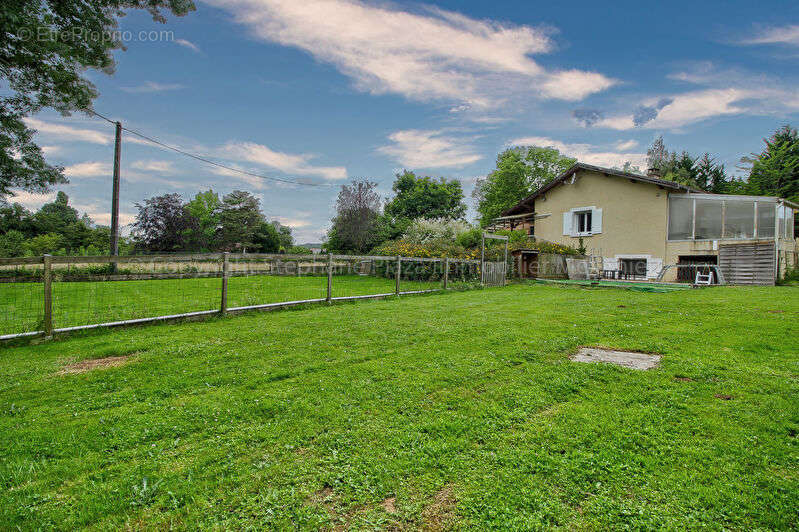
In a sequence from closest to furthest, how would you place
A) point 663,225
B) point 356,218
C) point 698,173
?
point 663,225 < point 356,218 < point 698,173

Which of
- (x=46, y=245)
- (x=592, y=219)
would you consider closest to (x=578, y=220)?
(x=592, y=219)

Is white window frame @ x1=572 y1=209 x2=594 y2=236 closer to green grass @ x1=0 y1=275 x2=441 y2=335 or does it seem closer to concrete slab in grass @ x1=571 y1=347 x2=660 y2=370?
green grass @ x1=0 y1=275 x2=441 y2=335

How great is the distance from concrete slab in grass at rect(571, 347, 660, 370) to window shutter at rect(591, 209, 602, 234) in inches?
736

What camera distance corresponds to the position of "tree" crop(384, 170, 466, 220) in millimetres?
41812

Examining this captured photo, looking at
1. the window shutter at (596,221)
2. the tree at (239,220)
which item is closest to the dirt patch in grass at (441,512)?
the window shutter at (596,221)

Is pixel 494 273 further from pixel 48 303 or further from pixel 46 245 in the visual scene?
pixel 46 245

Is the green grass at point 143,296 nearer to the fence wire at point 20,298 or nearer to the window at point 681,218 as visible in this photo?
the fence wire at point 20,298

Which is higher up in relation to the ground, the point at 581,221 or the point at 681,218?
the point at 581,221

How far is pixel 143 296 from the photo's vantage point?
875 centimetres

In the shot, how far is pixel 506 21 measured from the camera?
1312cm

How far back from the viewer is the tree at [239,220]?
1516 inches

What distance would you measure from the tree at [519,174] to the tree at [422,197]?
498 centimetres

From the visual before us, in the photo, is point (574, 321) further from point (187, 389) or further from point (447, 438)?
point (187, 389)

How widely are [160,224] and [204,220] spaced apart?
6.53 meters
